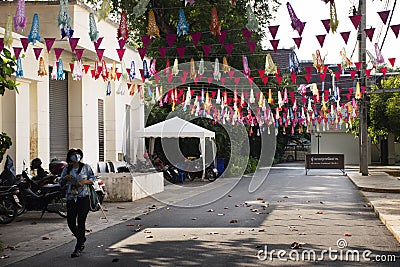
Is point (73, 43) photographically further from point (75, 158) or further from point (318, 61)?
point (318, 61)

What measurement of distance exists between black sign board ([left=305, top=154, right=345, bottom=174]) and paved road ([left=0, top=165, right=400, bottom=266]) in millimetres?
20465

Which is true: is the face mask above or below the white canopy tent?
below

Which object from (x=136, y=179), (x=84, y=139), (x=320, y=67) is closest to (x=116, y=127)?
(x=84, y=139)

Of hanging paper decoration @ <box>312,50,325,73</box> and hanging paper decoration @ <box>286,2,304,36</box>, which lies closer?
hanging paper decoration @ <box>286,2,304,36</box>

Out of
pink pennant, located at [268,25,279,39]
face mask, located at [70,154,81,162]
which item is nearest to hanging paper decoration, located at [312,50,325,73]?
pink pennant, located at [268,25,279,39]

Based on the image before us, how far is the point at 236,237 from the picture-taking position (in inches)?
480

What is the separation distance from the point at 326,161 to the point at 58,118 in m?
20.6

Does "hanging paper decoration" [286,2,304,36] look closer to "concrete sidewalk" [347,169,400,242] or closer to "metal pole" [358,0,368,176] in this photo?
"concrete sidewalk" [347,169,400,242]

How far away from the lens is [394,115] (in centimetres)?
3741

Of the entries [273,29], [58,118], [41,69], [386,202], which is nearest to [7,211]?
[41,69]

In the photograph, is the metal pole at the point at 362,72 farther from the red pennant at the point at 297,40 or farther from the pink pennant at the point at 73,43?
the pink pennant at the point at 73,43

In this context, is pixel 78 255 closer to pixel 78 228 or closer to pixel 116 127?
pixel 78 228

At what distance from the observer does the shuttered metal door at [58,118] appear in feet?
77.8

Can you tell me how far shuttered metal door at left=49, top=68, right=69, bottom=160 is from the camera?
23.7 m
